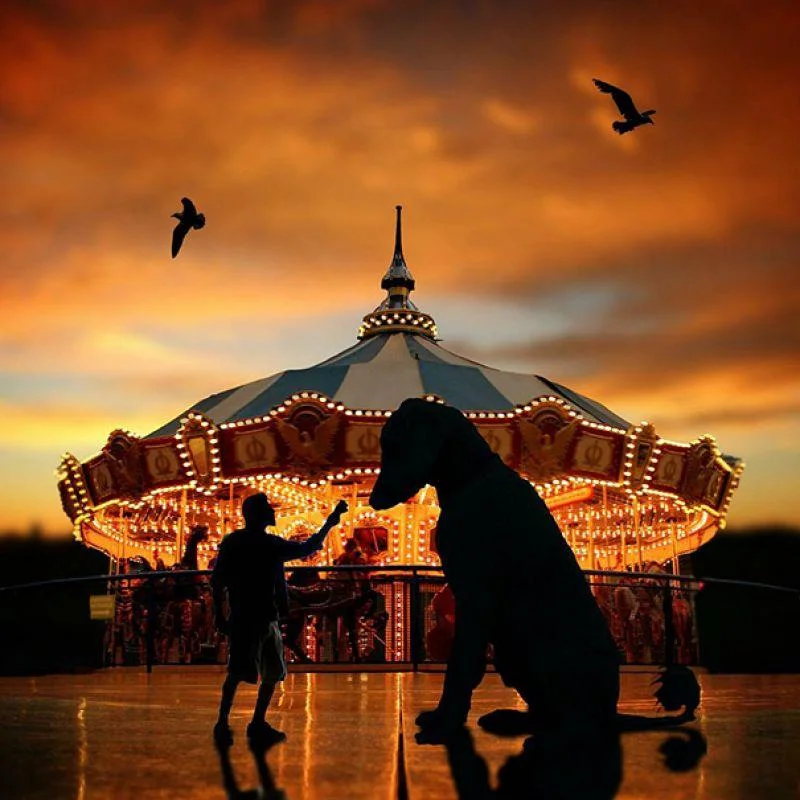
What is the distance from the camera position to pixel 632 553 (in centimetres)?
2334

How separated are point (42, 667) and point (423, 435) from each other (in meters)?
10.0

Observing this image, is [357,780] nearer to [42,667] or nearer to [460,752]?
[460,752]

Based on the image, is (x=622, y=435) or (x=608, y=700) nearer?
(x=608, y=700)

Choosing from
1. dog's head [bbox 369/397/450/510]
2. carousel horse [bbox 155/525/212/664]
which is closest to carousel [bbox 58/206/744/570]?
carousel horse [bbox 155/525/212/664]

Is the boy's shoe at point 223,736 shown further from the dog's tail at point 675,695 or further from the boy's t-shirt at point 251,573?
the dog's tail at point 675,695

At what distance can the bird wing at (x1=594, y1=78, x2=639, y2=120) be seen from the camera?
25.4 ft

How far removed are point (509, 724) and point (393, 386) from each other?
489 inches

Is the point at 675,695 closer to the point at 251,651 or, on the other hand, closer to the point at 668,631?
the point at 251,651

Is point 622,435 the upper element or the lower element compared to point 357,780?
upper

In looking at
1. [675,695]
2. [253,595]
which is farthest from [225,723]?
[675,695]

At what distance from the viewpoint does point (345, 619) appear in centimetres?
1138

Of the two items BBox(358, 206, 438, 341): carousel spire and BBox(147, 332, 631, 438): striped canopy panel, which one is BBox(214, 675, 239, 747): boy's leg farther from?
BBox(358, 206, 438, 341): carousel spire

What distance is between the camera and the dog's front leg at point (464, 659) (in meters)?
2.90

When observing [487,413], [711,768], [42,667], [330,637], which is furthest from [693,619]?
[711,768]
